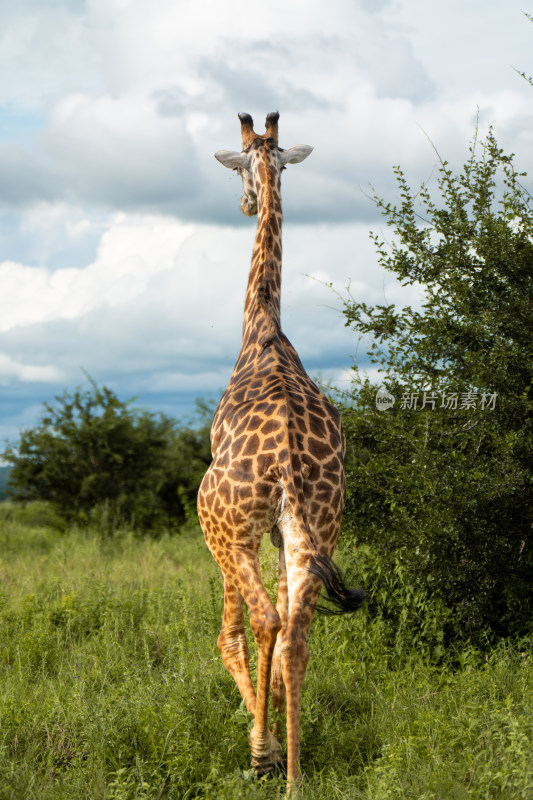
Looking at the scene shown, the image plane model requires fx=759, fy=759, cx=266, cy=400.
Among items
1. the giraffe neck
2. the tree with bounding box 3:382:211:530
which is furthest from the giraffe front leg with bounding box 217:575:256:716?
the tree with bounding box 3:382:211:530

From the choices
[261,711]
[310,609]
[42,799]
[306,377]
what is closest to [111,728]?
[42,799]

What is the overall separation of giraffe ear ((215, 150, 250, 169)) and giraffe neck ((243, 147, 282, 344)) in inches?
7.5

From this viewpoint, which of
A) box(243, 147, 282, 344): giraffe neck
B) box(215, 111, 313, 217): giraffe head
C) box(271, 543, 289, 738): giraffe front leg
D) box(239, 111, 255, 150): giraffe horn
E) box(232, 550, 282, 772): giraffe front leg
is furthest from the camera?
box(239, 111, 255, 150): giraffe horn

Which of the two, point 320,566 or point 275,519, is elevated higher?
point 275,519

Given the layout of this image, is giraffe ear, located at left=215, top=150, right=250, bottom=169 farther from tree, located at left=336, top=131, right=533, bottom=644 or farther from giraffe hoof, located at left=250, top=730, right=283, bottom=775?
giraffe hoof, located at left=250, top=730, right=283, bottom=775

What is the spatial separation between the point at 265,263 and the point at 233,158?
1.14m

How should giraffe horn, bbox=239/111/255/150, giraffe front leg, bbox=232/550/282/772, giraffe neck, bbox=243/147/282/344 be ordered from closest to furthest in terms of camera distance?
giraffe front leg, bbox=232/550/282/772
giraffe neck, bbox=243/147/282/344
giraffe horn, bbox=239/111/255/150

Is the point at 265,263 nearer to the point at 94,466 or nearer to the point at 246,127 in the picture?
the point at 246,127

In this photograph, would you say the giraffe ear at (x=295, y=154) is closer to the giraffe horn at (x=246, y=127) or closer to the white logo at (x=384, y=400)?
the giraffe horn at (x=246, y=127)

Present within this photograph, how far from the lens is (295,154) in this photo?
6.33 m

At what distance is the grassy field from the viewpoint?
4004 mm


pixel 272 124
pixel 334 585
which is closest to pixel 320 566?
pixel 334 585

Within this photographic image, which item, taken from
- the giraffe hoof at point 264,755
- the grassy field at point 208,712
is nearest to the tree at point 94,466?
the grassy field at point 208,712

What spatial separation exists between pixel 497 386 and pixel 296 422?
249 centimetres
